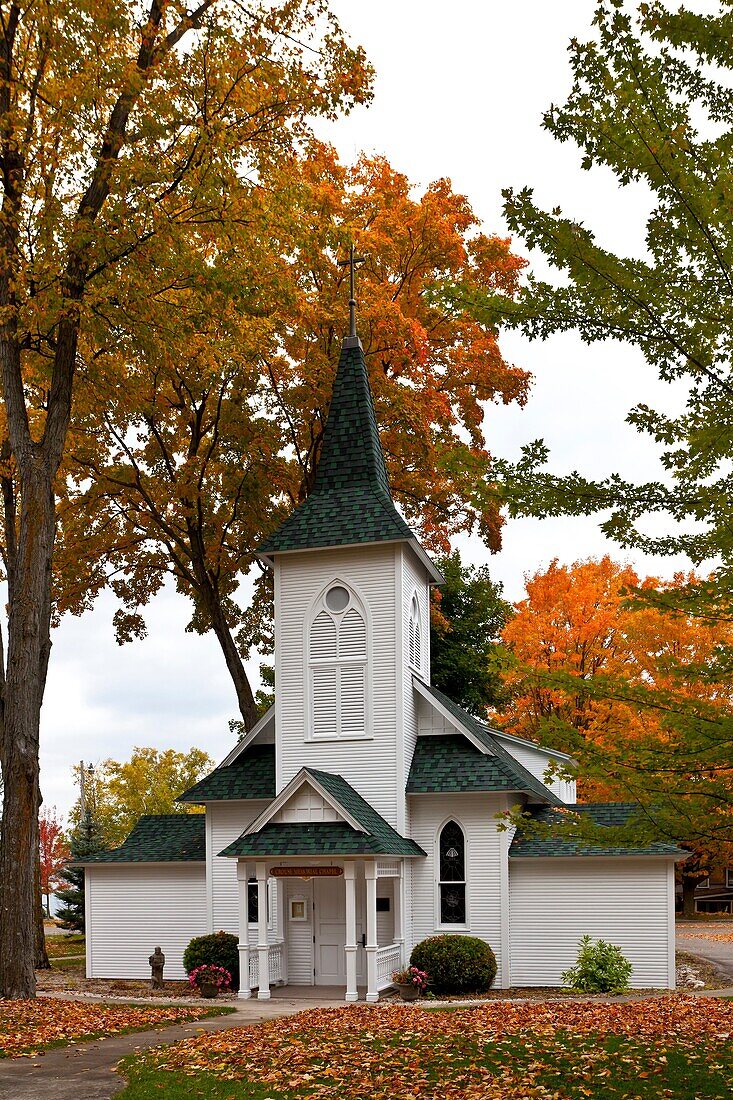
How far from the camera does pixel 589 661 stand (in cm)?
4025

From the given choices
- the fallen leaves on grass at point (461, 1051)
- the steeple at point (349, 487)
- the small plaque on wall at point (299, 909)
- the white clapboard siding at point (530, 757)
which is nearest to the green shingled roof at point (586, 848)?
the small plaque on wall at point (299, 909)

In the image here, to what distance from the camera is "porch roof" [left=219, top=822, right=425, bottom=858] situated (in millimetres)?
19844

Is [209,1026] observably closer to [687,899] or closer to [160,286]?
[160,286]

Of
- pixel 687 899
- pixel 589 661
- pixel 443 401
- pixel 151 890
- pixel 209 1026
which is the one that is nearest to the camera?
pixel 209 1026

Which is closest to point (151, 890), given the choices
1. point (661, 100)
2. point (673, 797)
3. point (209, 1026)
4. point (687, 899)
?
point (209, 1026)

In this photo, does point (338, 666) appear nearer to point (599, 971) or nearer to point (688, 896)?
point (599, 971)

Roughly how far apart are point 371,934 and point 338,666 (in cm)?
560

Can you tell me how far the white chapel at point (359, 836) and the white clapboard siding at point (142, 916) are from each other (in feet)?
0.11

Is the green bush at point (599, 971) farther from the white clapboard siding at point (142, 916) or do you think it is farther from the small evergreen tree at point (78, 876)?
the small evergreen tree at point (78, 876)

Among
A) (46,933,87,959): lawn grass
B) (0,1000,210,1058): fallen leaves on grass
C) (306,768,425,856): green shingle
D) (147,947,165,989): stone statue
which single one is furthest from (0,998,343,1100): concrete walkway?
(46,933,87,959): lawn grass

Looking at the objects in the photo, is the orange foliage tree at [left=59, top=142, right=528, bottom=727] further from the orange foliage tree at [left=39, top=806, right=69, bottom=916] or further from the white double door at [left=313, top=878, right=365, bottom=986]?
the orange foliage tree at [left=39, top=806, right=69, bottom=916]

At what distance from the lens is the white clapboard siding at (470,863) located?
22000 mm

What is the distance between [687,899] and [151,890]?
98.3 feet

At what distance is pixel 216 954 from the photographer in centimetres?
2205
